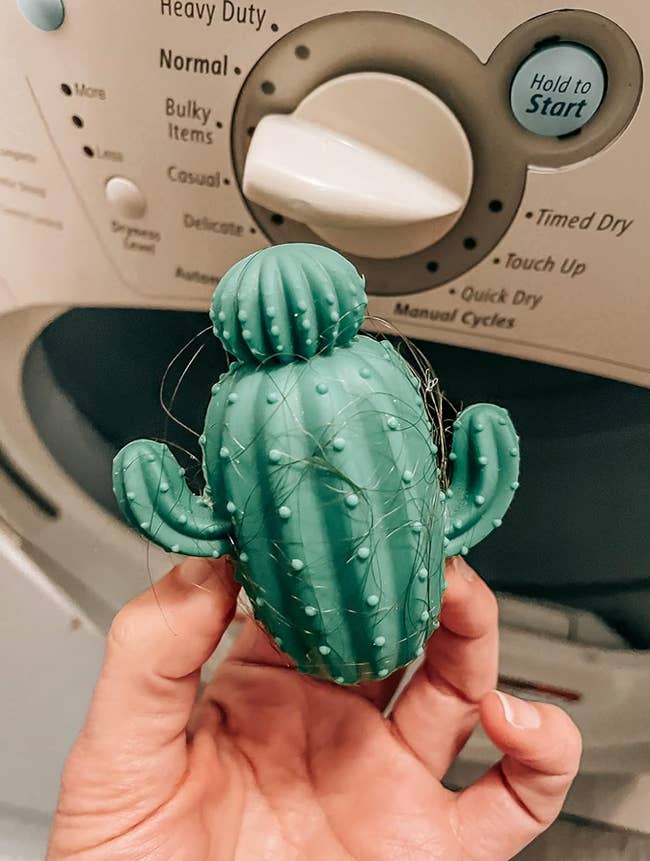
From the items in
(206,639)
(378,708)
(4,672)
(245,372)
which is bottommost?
(4,672)

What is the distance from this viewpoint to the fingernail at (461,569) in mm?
300

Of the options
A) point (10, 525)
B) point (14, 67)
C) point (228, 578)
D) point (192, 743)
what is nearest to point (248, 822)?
point (192, 743)

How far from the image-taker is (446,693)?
1.24 ft

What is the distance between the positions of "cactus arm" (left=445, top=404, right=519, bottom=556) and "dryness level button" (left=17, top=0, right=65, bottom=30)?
0.22 m

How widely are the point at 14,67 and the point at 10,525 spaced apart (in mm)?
325

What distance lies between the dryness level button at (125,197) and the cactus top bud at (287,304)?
109mm

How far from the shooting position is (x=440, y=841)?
349 mm

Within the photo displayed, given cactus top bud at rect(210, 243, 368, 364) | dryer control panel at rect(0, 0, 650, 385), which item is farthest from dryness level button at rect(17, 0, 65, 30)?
cactus top bud at rect(210, 243, 368, 364)

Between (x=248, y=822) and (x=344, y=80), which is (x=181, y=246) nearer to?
(x=344, y=80)

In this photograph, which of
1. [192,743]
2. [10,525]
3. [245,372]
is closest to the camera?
[245,372]

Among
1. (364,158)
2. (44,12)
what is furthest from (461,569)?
(44,12)

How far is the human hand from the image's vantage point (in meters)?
0.28

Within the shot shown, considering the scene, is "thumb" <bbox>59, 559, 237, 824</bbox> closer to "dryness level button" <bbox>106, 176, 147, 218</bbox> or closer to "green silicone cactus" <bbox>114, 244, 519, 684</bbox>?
"green silicone cactus" <bbox>114, 244, 519, 684</bbox>

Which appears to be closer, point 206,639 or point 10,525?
point 206,639
